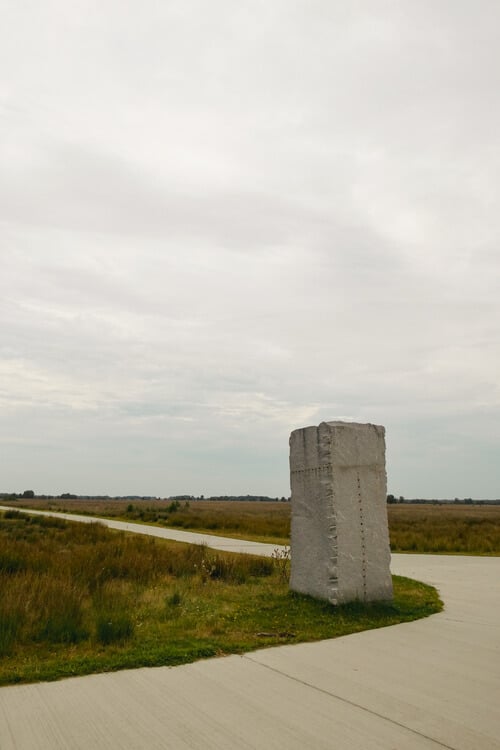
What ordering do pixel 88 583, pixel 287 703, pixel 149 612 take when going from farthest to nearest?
pixel 88 583, pixel 149 612, pixel 287 703

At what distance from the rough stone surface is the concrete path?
1.51m

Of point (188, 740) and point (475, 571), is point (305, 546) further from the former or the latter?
point (475, 571)

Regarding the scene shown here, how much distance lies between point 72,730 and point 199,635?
2.56 meters

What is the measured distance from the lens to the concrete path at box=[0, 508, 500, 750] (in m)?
3.73

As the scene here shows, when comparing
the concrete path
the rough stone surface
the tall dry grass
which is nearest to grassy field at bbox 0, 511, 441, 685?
the tall dry grass

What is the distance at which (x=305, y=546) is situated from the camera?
26.3 feet

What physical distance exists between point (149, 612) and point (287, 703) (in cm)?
352

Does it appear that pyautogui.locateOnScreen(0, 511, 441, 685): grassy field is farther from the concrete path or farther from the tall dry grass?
the concrete path

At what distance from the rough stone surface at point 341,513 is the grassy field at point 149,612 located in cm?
26

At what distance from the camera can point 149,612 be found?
7.49 m

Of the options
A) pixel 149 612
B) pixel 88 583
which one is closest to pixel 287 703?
pixel 149 612

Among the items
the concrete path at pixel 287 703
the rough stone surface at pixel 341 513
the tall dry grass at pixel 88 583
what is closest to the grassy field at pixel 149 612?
the tall dry grass at pixel 88 583

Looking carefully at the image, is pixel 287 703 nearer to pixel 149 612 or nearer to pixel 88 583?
pixel 149 612

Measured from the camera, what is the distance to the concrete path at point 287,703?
12.2 ft
